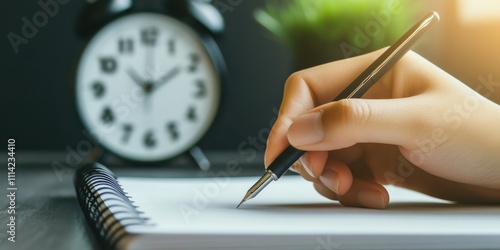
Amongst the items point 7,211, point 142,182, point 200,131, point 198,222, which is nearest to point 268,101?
point 200,131

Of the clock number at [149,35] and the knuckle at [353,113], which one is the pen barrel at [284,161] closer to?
the knuckle at [353,113]

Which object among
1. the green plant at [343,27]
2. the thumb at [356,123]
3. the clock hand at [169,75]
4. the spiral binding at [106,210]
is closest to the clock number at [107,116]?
the clock hand at [169,75]

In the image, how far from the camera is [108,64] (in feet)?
3.91

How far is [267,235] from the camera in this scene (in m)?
0.35

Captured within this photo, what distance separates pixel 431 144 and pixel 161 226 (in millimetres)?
261

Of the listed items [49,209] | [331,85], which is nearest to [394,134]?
[331,85]

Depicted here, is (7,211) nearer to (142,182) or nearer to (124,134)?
(142,182)

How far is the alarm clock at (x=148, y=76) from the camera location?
3.82 feet

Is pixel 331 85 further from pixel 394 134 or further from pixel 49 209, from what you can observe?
pixel 49 209

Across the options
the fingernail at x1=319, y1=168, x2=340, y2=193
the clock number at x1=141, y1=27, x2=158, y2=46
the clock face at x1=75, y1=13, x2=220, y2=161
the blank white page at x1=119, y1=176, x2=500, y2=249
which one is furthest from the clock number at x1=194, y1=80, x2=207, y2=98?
the fingernail at x1=319, y1=168, x2=340, y2=193

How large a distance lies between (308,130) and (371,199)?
0.11 metres

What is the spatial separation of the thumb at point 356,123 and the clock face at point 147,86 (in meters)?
0.69

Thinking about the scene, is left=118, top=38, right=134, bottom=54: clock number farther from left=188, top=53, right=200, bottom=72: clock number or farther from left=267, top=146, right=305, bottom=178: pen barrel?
left=267, top=146, right=305, bottom=178: pen barrel

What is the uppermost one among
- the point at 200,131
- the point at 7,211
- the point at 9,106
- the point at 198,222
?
the point at 198,222
